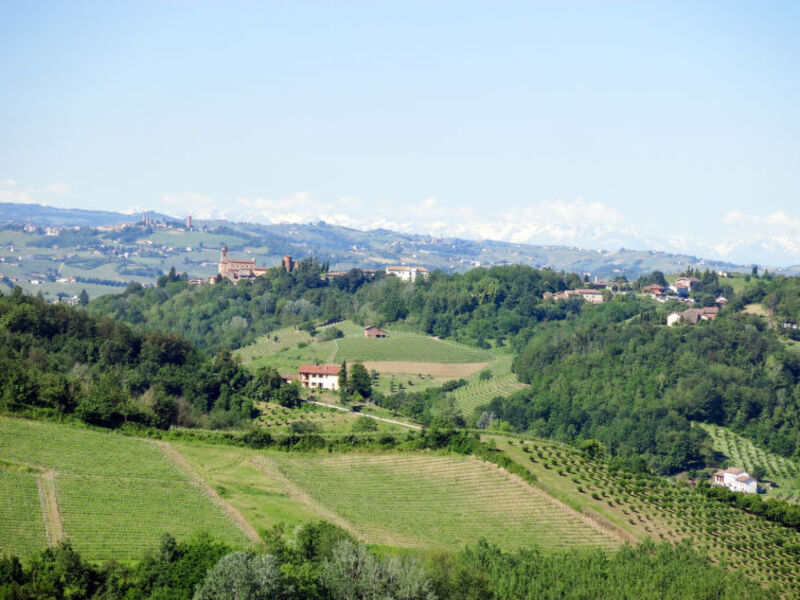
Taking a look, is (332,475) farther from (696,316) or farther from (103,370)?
(696,316)

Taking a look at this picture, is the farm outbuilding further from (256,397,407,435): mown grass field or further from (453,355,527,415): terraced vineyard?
(256,397,407,435): mown grass field

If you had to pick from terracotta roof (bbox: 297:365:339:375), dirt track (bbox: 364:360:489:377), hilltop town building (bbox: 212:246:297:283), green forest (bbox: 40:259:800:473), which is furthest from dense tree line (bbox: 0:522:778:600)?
hilltop town building (bbox: 212:246:297:283)

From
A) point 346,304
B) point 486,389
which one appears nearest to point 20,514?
point 486,389

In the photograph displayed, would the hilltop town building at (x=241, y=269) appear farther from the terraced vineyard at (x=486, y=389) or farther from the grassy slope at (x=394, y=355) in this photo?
the terraced vineyard at (x=486, y=389)

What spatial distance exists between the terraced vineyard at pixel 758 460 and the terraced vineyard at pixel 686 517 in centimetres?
1316

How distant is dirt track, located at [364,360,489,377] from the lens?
7762cm

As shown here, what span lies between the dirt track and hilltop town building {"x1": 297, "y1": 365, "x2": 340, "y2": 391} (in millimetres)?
8863

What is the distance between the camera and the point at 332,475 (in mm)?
41188

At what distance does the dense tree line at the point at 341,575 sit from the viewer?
26.0 metres

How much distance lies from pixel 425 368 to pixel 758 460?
Result: 1174 inches

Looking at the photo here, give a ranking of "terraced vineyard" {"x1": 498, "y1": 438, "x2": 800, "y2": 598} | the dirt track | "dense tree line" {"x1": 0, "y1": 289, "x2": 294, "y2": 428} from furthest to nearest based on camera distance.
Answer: the dirt track → "dense tree line" {"x1": 0, "y1": 289, "x2": 294, "y2": 428} → "terraced vineyard" {"x1": 498, "y1": 438, "x2": 800, "y2": 598}

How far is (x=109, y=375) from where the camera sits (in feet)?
173

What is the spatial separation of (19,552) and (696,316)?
7392cm

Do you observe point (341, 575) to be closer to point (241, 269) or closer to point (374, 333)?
point (374, 333)
